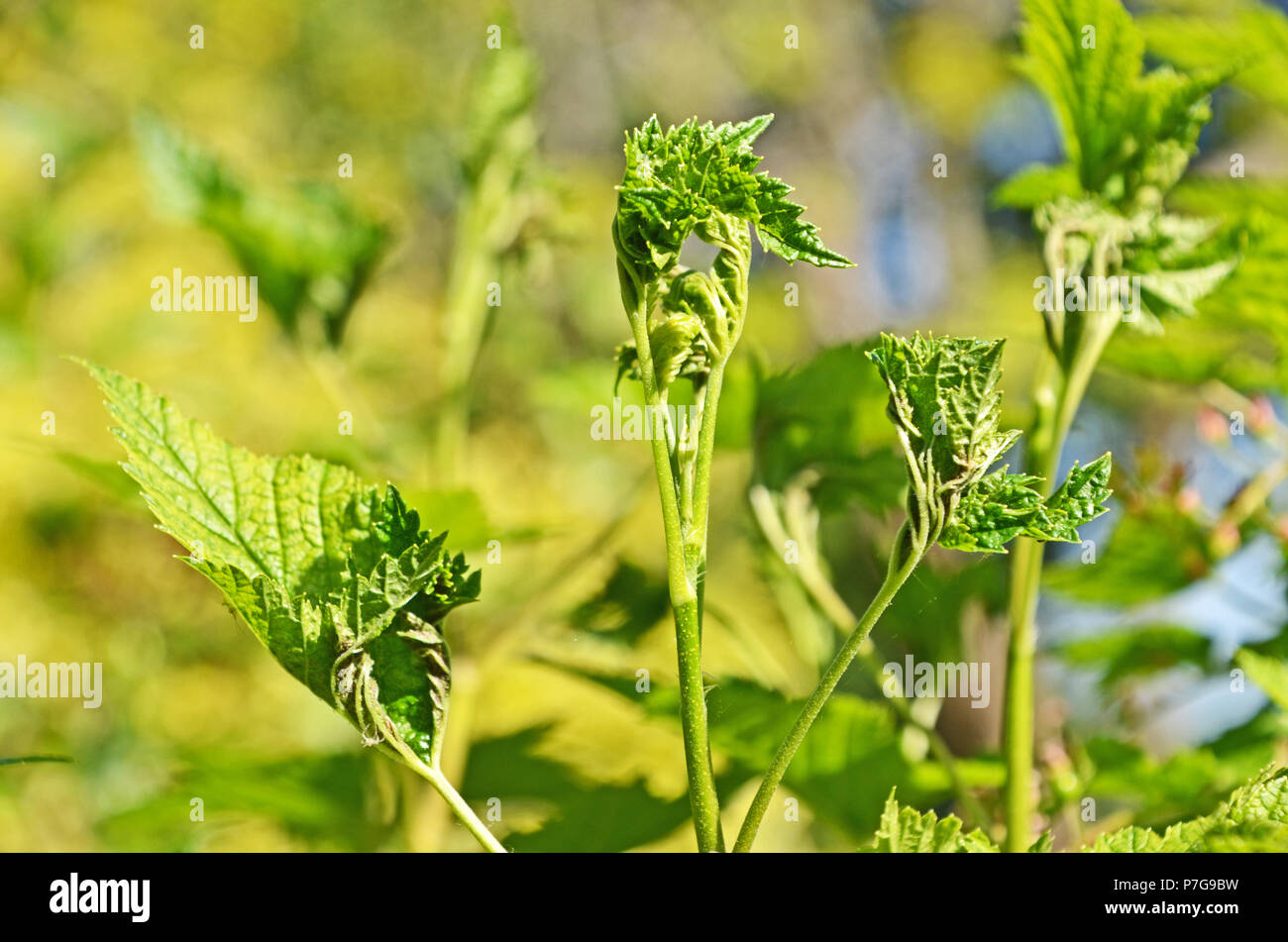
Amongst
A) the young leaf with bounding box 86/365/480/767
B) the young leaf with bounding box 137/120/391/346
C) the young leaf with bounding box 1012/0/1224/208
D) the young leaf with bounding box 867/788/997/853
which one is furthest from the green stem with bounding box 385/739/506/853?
the young leaf with bounding box 137/120/391/346

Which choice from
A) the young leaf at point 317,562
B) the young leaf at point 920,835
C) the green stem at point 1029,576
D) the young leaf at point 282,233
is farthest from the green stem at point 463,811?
the young leaf at point 282,233

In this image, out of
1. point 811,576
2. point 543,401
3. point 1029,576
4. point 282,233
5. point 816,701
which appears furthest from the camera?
point 543,401

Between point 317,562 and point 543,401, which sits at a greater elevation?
point 543,401

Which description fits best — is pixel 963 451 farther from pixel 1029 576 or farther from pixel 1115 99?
pixel 1115 99

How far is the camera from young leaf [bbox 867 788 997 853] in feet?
1.20

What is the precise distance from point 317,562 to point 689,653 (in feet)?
0.49

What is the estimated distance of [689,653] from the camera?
1.10 feet

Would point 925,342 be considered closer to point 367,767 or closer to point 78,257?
point 367,767

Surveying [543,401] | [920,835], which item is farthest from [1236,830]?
[543,401]

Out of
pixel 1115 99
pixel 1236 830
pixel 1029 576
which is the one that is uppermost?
pixel 1115 99

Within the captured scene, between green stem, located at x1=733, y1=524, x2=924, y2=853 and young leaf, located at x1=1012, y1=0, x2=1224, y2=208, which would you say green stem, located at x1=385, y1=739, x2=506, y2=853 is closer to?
green stem, located at x1=733, y1=524, x2=924, y2=853

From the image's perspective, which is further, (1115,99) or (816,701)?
(1115,99)
